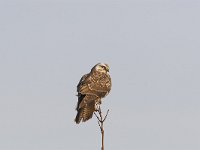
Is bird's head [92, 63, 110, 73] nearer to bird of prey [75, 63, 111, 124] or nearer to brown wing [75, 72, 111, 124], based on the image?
bird of prey [75, 63, 111, 124]

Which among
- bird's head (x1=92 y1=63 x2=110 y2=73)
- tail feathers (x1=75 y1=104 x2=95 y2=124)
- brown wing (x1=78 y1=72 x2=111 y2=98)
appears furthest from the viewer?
bird's head (x1=92 y1=63 x2=110 y2=73)

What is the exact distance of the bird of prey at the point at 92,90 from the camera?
18156mm

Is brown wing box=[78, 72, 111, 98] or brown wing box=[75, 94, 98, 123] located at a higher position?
brown wing box=[78, 72, 111, 98]

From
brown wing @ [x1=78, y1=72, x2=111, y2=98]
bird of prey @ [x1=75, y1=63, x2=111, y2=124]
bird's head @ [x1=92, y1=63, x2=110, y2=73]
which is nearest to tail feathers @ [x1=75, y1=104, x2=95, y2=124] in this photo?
bird of prey @ [x1=75, y1=63, x2=111, y2=124]

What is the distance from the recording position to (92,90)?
2036 centimetres

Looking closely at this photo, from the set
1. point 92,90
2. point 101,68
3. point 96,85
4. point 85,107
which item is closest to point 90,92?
point 92,90

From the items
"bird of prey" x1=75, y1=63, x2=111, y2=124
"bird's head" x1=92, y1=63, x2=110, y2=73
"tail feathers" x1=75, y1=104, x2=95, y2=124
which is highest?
"bird's head" x1=92, y1=63, x2=110, y2=73

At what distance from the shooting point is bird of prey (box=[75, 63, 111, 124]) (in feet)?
59.6

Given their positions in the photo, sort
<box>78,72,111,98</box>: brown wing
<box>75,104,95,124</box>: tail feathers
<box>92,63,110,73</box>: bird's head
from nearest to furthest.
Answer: <box>75,104,95,124</box>: tail feathers
<box>78,72,111,98</box>: brown wing
<box>92,63,110,73</box>: bird's head

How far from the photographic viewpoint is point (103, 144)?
897 centimetres

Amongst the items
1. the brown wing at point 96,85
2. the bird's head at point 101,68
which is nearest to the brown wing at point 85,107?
the brown wing at point 96,85

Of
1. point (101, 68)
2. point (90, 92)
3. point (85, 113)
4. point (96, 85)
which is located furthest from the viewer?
point (101, 68)

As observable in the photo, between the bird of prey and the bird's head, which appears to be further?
the bird's head

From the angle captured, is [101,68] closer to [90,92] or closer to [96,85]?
[96,85]
